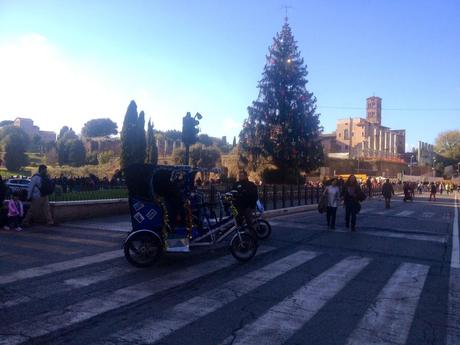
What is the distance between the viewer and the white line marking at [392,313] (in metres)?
4.97

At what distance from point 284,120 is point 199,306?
32983 millimetres

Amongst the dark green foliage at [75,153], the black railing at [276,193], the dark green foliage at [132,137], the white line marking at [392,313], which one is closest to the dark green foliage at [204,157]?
the dark green foliage at [132,137]

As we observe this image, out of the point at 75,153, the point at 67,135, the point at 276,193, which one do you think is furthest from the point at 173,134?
the point at 276,193

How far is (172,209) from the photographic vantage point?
850 centimetres

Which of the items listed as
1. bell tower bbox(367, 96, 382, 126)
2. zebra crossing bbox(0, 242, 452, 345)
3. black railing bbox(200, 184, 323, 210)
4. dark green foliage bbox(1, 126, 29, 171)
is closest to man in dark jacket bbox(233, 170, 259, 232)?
zebra crossing bbox(0, 242, 452, 345)

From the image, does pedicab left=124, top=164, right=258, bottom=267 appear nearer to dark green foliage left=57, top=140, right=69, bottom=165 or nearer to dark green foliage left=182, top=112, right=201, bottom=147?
dark green foliage left=182, top=112, right=201, bottom=147

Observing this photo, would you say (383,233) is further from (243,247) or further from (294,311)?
(294,311)

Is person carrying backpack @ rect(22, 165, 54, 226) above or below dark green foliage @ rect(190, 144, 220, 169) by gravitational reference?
below

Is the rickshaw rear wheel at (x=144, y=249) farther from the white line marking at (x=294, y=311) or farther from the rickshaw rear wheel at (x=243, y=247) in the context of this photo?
the white line marking at (x=294, y=311)

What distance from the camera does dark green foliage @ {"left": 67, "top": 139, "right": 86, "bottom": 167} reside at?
241 feet

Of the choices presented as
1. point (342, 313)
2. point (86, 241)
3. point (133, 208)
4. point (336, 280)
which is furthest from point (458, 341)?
point (86, 241)

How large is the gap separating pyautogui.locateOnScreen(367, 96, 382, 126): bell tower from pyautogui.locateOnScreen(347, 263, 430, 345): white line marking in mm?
145598

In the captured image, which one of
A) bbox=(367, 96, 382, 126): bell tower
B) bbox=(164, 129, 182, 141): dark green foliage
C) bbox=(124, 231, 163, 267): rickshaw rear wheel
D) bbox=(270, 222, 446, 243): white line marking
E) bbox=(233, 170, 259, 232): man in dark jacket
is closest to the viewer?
bbox=(124, 231, 163, 267): rickshaw rear wheel

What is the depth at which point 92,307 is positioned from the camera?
577cm
